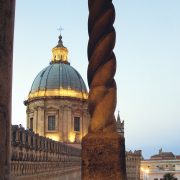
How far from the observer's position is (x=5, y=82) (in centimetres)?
329

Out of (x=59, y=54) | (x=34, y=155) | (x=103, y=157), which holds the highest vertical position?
(x=59, y=54)

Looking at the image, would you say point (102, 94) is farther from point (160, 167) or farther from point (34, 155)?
point (160, 167)

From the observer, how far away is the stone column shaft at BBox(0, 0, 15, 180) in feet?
10.6

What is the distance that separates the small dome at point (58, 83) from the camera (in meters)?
61.9

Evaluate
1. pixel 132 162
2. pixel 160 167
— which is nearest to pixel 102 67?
pixel 132 162

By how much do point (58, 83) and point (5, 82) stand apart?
59676mm

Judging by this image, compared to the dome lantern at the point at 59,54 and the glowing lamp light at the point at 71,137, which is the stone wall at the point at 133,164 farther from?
the dome lantern at the point at 59,54

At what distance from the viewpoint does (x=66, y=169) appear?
4369 cm

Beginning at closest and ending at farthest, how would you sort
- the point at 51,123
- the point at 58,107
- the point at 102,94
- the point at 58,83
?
the point at 102,94 → the point at 58,107 → the point at 51,123 → the point at 58,83

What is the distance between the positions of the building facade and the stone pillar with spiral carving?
5607cm

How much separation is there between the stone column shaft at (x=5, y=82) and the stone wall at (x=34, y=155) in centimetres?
1783

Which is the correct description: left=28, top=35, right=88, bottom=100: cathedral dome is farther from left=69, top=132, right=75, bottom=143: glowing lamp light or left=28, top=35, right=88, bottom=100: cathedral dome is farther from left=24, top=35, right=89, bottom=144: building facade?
left=69, top=132, right=75, bottom=143: glowing lamp light

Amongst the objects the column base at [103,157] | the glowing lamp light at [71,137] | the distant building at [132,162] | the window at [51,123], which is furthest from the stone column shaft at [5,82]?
the distant building at [132,162]

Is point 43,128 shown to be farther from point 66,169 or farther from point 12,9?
point 12,9
